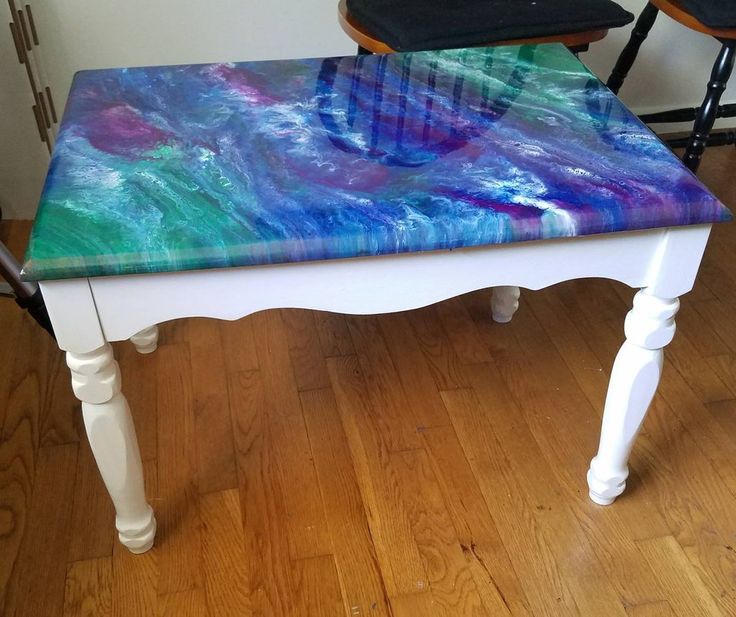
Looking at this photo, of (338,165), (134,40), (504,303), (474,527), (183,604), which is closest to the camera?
(338,165)

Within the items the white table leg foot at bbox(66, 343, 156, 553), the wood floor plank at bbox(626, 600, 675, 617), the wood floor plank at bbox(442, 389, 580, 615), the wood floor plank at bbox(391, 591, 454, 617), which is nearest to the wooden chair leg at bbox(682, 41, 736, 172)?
the wood floor plank at bbox(442, 389, 580, 615)

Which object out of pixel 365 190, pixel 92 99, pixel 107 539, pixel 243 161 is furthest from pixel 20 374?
pixel 365 190

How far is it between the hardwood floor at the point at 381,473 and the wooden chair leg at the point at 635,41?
1.81 feet

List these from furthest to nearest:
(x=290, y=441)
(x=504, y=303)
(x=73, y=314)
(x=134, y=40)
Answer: (x=134, y=40)
(x=504, y=303)
(x=290, y=441)
(x=73, y=314)

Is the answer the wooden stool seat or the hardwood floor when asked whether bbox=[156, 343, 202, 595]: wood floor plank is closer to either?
the hardwood floor

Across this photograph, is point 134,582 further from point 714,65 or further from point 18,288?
point 714,65

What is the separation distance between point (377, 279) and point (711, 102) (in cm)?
101

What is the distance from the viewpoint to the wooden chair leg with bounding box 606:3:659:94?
178 cm

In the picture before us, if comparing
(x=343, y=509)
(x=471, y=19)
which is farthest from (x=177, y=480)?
(x=471, y=19)

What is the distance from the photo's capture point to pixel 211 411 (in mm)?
1365

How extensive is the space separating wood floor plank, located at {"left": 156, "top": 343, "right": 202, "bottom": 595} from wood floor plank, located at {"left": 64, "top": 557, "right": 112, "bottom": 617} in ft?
0.23

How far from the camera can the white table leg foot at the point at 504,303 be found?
1519 millimetres

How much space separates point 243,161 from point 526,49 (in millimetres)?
538

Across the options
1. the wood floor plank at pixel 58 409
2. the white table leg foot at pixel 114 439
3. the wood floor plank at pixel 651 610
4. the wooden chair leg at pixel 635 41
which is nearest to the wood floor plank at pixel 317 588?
the white table leg foot at pixel 114 439
